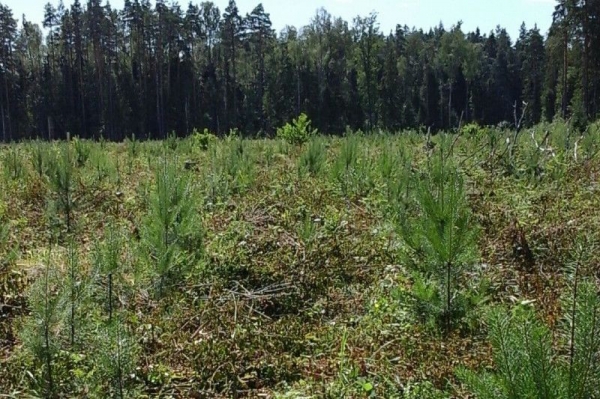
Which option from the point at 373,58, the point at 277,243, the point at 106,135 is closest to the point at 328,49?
the point at 373,58

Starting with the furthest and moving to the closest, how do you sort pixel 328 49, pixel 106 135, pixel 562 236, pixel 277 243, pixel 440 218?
1. pixel 328 49
2. pixel 106 135
3. pixel 277 243
4. pixel 562 236
5. pixel 440 218

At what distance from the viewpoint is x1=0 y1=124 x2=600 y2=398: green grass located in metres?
2.40

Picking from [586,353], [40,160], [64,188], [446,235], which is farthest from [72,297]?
[40,160]

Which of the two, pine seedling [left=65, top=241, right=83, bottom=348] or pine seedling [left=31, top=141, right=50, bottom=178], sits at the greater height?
pine seedling [left=31, top=141, right=50, bottom=178]

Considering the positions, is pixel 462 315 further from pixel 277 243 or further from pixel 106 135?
pixel 106 135

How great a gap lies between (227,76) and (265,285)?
1940 inches

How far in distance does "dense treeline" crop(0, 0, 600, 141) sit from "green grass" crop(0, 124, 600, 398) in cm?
3408

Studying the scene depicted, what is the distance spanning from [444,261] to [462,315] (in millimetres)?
330

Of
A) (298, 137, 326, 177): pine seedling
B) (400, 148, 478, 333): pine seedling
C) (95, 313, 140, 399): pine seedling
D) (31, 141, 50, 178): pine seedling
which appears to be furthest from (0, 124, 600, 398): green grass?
(298, 137, 326, 177): pine seedling

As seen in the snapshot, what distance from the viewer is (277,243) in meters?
4.33

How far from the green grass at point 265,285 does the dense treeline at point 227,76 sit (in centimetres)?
3408

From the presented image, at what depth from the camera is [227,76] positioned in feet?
167

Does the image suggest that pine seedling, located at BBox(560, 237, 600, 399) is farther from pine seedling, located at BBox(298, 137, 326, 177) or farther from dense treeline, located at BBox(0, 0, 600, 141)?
dense treeline, located at BBox(0, 0, 600, 141)

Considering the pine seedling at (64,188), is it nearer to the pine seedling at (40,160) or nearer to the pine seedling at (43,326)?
the pine seedling at (40,160)
